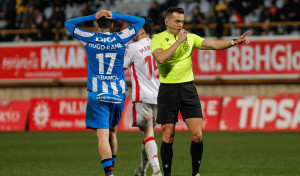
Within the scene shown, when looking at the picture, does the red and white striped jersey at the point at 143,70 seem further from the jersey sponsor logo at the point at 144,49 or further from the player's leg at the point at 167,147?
the player's leg at the point at 167,147

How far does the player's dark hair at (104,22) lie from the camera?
26.9ft

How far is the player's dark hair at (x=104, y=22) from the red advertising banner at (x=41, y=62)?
1603 centimetres

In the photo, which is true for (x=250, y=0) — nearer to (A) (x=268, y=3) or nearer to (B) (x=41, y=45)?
(A) (x=268, y=3)

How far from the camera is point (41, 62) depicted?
24.7m

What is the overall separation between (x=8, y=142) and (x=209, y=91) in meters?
8.67

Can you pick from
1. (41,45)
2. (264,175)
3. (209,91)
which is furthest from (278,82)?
(264,175)

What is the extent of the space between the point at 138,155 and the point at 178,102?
5.08 m

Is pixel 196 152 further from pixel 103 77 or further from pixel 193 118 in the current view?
pixel 103 77

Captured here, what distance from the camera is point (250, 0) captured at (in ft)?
77.0

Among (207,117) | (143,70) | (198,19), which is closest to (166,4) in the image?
(198,19)

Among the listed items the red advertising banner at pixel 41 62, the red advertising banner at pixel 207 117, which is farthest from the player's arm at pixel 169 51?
the red advertising banner at pixel 41 62

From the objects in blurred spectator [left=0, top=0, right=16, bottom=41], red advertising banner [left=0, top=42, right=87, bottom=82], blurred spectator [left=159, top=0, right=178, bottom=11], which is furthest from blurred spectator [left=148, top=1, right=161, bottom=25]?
blurred spectator [left=0, top=0, right=16, bottom=41]

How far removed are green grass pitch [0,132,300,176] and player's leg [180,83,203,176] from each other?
4.95ft

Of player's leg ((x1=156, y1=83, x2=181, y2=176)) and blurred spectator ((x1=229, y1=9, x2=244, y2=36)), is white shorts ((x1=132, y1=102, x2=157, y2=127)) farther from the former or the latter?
blurred spectator ((x1=229, y1=9, x2=244, y2=36))
